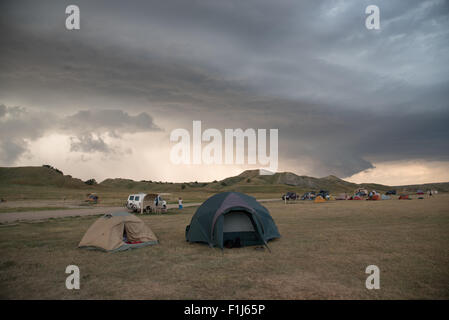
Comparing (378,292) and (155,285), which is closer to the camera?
(378,292)

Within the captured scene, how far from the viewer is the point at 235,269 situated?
31.7 feet

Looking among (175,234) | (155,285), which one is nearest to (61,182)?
(175,234)

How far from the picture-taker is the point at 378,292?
24.6 feet

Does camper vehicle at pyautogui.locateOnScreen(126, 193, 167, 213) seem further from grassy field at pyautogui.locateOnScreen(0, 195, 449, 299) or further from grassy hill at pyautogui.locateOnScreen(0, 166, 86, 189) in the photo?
grassy hill at pyautogui.locateOnScreen(0, 166, 86, 189)

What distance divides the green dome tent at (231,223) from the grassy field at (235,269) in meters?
0.63

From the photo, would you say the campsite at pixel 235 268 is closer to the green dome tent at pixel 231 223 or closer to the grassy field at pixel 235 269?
the grassy field at pixel 235 269

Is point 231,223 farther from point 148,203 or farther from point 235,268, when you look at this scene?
point 148,203

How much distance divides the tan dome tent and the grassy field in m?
0.50

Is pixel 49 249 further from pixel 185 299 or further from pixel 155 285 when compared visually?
pixel 185 299

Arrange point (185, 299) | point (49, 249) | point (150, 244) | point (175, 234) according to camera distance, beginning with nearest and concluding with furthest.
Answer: point (185, 299), point (49, 249), point (150, 244), point (175, 234)

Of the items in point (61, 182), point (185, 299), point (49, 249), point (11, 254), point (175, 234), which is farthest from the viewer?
point (61, 182)

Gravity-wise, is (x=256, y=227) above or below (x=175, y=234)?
above

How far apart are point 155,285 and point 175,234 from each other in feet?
29.0

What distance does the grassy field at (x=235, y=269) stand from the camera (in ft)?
24.8
